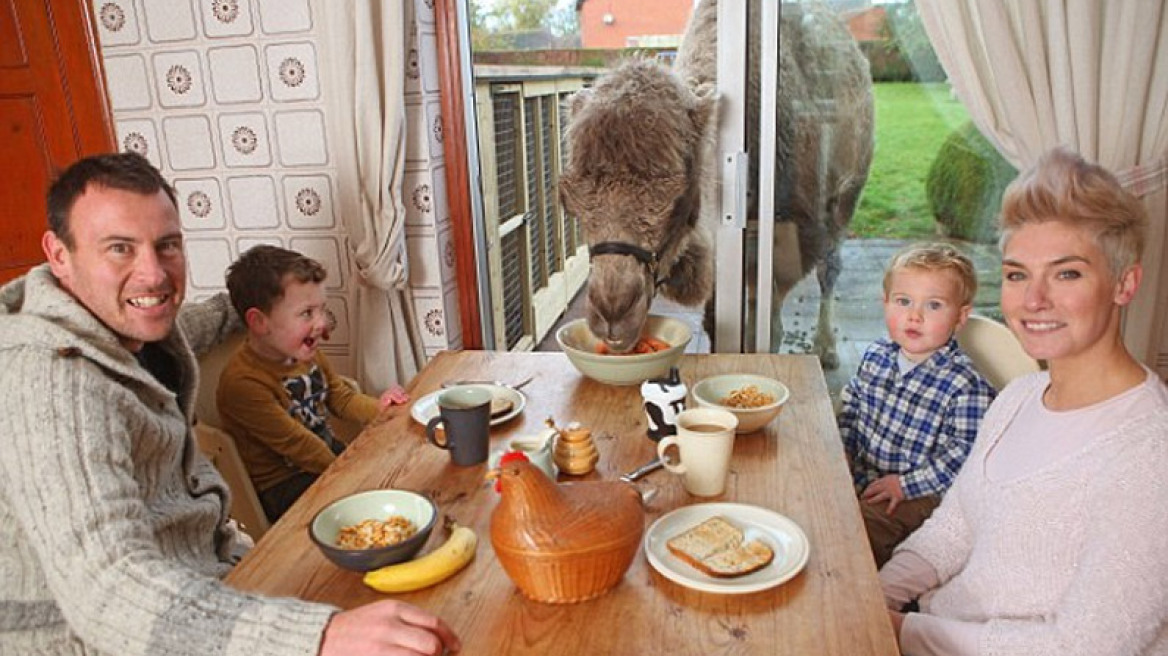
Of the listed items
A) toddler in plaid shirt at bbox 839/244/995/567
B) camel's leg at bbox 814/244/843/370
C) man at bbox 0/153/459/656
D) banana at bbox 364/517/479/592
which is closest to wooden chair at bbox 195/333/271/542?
man at bbox 0/153/459/656

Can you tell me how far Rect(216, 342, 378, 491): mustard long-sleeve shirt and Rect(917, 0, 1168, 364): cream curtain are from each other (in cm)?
206

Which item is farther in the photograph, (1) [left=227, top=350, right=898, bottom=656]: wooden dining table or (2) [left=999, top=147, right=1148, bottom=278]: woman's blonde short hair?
(2) [left=999, top=147, right=1148, bottom=278]: woman's blonde short hair

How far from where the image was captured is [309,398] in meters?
2.25

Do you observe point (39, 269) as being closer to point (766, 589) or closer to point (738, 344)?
point (766, 589)

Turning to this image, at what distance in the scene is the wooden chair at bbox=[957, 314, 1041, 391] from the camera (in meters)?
2.03

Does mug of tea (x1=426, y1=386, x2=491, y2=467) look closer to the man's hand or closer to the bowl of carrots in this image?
the bowl of carrots

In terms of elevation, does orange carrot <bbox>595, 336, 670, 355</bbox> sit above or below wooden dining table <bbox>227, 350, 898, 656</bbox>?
above

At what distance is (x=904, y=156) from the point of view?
9.02 feet

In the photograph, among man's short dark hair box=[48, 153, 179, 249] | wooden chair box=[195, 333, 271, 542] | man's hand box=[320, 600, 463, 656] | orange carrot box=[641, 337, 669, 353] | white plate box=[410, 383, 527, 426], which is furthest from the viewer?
orange carrot box=[641, 337, 669, 353]

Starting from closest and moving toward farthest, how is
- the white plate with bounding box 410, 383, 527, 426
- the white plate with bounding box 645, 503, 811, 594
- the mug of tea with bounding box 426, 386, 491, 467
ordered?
the white plate with bounding box 645, 503, 811, 594, the mug of tea with bounding box 426, 386, 491, 467, the white plate with bounding box 410, 383, 527, 426

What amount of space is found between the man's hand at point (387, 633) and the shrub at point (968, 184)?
7.55 ft

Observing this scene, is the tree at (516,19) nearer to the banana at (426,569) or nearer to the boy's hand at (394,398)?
the boy's hand at (394,398)

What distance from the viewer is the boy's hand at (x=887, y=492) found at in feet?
6.16

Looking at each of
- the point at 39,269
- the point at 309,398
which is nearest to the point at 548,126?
the point at 309,398
